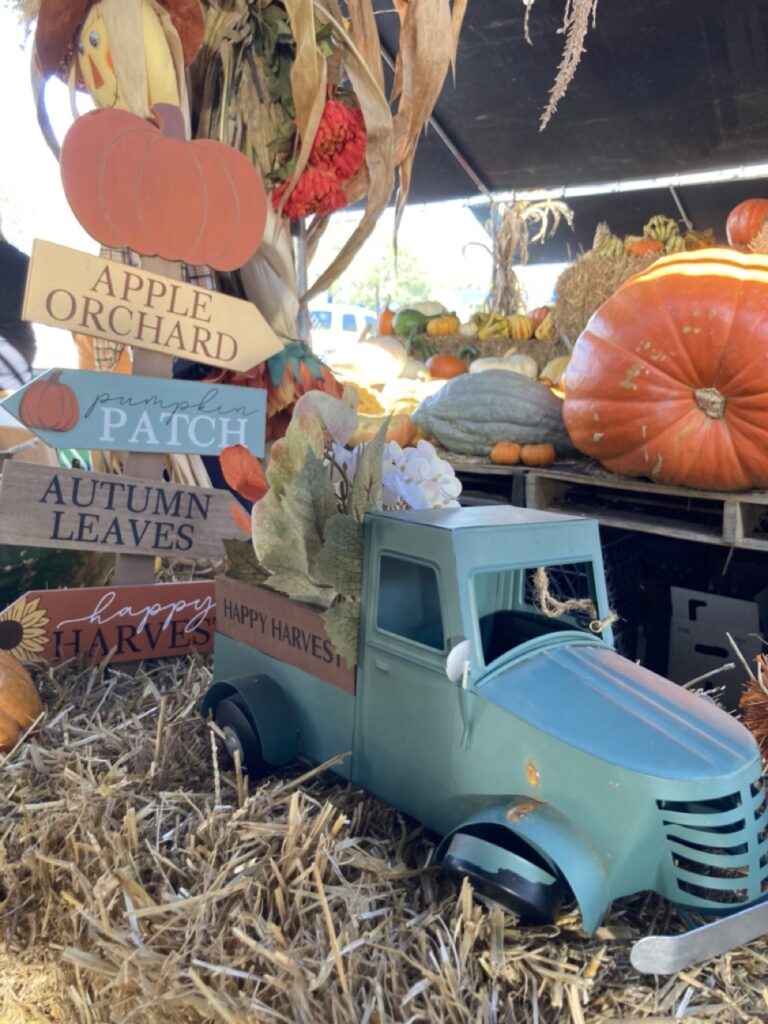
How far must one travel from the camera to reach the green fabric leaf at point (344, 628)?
134 cm

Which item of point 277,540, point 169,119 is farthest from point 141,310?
point 277,540

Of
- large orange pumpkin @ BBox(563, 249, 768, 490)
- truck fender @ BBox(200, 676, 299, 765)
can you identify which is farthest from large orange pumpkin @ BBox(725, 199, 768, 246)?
truck fender @ BBox(200, 676, 299, 765)

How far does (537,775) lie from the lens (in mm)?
Answer: 1113

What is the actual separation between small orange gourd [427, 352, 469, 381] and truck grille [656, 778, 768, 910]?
11.7ft

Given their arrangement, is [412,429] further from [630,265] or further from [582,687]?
[582,687]

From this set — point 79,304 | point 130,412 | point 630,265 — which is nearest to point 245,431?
point 130,412

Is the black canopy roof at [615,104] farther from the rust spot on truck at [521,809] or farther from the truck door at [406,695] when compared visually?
the rust spot on truck at [521,809]

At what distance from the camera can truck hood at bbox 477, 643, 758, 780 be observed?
3.48ft

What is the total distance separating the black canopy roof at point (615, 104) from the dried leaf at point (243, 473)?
10.7ft

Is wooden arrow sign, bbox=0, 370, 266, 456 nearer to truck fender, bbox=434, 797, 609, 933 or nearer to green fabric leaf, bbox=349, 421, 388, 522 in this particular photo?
green fabric leaf, bbox=349, 421, 388, 522

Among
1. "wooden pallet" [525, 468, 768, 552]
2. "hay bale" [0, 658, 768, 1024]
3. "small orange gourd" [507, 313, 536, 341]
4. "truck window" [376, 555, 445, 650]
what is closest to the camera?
"hay bale" [0, 658, 768, 1024]

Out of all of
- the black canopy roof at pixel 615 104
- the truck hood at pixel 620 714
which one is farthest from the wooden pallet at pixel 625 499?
the black canopy roof at pixel 615 104

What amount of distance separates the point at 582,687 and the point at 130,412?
124 centimetres

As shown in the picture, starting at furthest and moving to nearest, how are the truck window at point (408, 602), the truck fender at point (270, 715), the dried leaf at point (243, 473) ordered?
the dried leaf at point (243, 473)
the truck fender at point (270, 715)
the truck window at point (408, 602)
